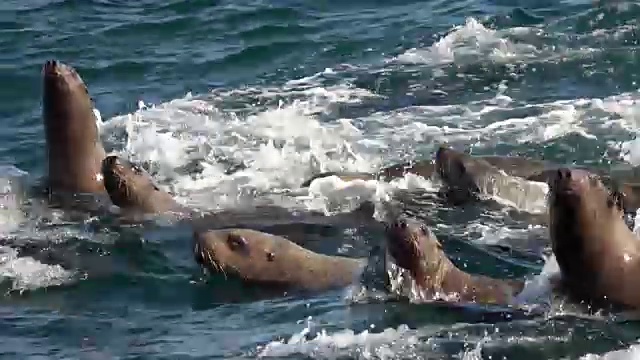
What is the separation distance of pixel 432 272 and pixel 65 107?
4.47m

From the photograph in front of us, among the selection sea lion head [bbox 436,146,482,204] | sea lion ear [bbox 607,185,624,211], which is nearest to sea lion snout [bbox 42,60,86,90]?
sea lion head [bbox 436,146,482,204]

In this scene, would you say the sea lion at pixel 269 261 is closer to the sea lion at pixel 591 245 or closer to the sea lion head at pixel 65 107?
the sea lion at pixel 591 245

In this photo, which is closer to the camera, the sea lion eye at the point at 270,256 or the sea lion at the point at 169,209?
the sea lion eye at the point at 270,256

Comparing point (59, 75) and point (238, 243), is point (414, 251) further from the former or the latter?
point (59, 75)

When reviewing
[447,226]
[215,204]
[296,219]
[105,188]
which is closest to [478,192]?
[447,226]

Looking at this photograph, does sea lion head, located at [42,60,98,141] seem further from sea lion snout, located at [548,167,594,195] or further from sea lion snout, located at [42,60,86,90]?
sea lion snout, located at [548,167,594,195]

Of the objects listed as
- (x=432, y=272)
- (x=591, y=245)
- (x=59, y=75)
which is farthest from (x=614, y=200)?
(x=59, y=75)

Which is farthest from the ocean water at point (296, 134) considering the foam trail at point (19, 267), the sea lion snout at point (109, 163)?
the sea lion snout at point (109, 163)

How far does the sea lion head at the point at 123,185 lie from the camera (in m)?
11.6

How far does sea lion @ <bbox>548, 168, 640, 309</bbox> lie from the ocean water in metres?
0.21

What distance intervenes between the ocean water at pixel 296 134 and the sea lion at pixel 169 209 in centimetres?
25

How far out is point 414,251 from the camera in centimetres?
900

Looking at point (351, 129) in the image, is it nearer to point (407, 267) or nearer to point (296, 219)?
point (296, 219)

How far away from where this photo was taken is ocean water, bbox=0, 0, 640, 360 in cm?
857
